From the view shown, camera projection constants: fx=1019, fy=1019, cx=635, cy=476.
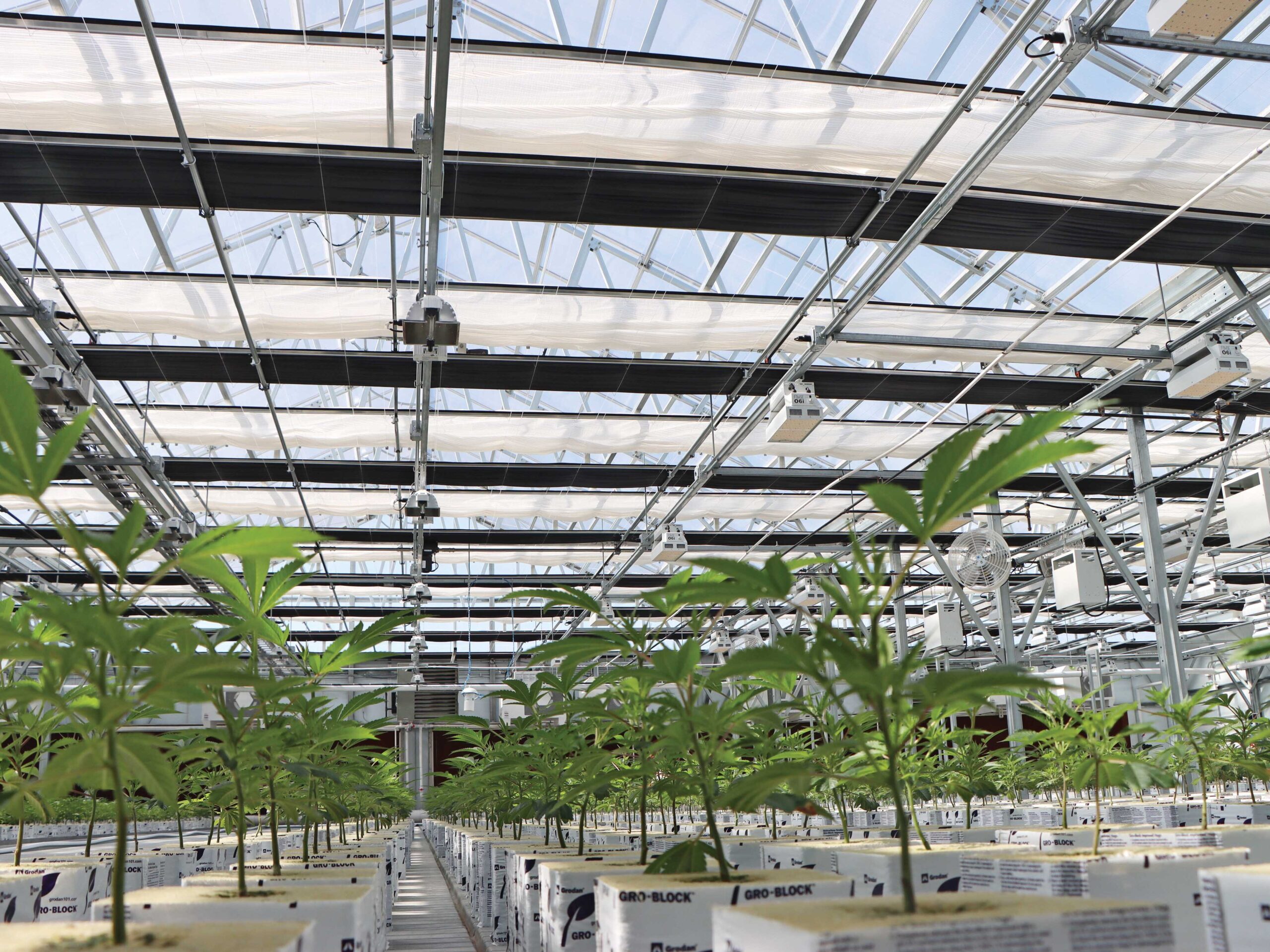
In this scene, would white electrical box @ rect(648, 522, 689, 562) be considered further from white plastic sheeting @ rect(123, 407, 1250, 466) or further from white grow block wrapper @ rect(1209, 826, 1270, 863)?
white grow block wrapper @ rect(1209, 826, 1270, 863)

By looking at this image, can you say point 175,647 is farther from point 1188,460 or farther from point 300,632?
point 300,632

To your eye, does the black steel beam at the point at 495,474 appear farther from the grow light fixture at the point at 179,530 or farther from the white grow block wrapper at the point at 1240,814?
the white grow block wrapper at the point at 1240,814

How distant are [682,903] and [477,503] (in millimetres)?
10868

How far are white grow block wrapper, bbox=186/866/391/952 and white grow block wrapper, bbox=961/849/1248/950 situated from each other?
1968 mm

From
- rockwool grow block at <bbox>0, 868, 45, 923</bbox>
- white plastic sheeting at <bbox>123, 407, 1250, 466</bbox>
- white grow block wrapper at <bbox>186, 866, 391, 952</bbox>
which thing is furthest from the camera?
white plastic sheeting at <bbox>123, 407, 1250, 466</bbox>

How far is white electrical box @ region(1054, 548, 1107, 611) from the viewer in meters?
11.5

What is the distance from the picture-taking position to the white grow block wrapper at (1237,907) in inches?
92.5

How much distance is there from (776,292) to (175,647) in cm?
644

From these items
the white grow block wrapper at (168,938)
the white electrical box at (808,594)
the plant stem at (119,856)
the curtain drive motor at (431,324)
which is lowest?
the white grow block wrapper at (168,938)

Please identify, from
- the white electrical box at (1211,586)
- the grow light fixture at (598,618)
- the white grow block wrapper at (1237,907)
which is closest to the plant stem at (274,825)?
the white grow block wrapper at (1237,907)

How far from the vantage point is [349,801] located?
7781 mm

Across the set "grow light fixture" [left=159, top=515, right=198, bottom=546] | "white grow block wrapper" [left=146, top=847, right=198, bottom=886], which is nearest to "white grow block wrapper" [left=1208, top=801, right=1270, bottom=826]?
"white grow block wrapper" [left=146, top=847, right=198, bottom=886]

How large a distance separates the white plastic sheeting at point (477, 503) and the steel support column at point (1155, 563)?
12.8 ft

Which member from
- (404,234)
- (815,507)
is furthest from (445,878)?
(404,234)
